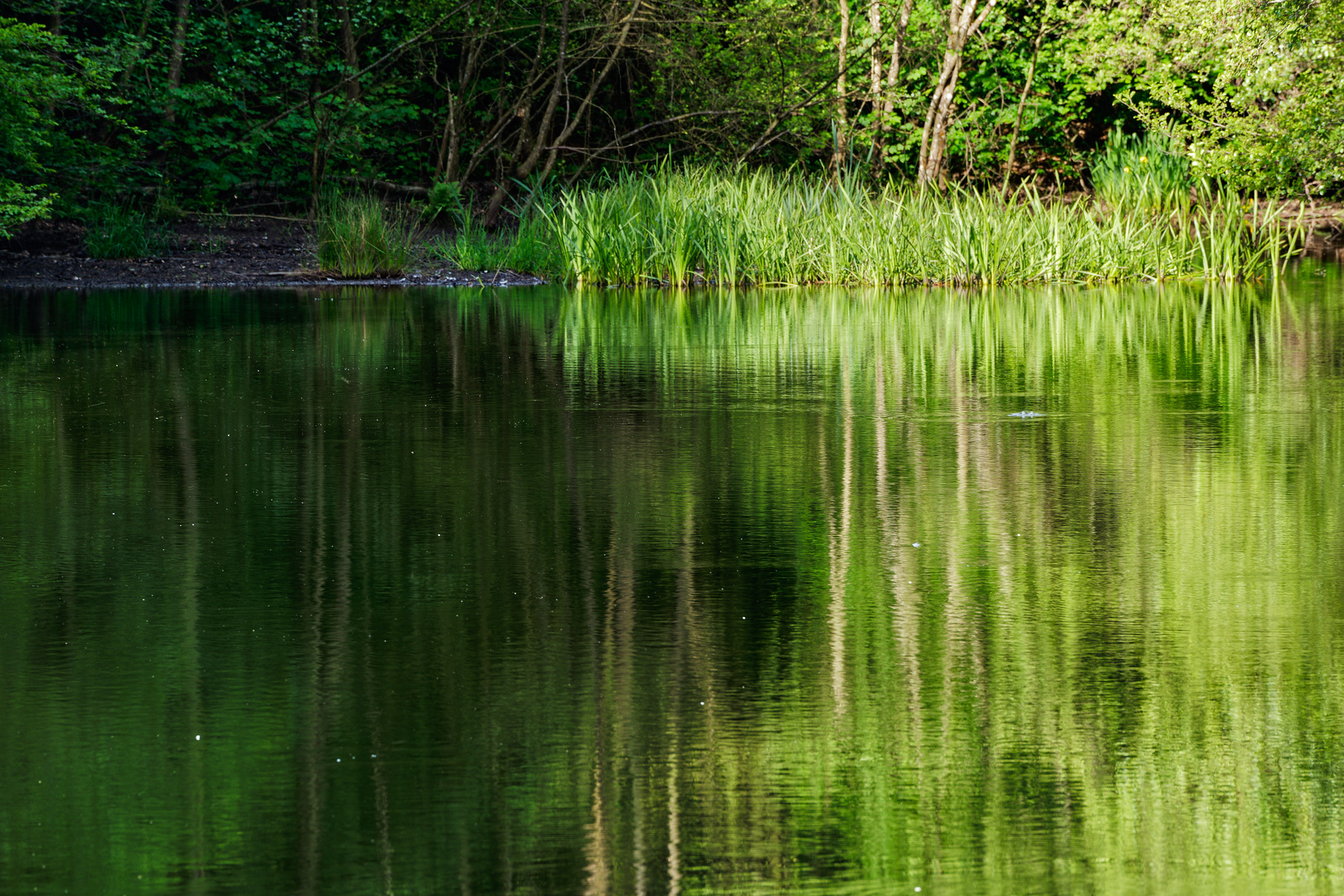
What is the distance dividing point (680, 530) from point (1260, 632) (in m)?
1.82

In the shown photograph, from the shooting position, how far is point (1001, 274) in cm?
1730

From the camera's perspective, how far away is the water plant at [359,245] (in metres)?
18.4

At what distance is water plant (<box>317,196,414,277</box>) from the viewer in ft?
60.5

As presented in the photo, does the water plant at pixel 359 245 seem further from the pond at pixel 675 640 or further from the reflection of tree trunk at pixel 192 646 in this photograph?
the reflection of tree trunk at pixel 192 646

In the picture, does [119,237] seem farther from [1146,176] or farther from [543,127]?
[1146,176]

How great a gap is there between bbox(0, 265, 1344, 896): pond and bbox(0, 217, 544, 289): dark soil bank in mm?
9987

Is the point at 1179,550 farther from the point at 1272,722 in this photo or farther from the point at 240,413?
the point at 240,413

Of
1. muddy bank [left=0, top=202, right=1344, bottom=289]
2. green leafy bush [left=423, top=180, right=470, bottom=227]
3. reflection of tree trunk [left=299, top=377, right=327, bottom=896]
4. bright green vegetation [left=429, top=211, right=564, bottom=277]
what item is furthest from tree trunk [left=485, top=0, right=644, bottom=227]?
reflection of tree trunk [left=299, top=377, right=327, bottom=896]

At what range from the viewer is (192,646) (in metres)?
3.79

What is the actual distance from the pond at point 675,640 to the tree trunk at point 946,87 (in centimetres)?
1554

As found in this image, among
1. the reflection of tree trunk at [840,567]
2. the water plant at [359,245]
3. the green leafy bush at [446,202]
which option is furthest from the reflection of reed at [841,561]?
the green leafy bush at [446,202]

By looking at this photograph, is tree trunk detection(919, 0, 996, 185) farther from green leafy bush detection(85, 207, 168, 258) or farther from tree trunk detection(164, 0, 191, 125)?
green leafy bush detection(85, 207, 168, 258)

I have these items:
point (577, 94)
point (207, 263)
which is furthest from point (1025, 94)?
point (207, 263)

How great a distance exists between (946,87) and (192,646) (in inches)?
828
